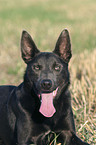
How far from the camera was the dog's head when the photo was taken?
4.09m

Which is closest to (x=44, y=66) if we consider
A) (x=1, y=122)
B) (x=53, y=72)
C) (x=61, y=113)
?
(x=53, y=72)

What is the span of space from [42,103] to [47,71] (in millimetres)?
471

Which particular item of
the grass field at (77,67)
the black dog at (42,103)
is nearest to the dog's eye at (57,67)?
the black dog at (42,103)

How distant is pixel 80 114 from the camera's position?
525 cm

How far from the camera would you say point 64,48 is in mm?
4582

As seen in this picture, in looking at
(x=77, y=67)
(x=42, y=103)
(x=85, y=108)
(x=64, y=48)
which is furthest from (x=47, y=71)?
(x=77, y=67)

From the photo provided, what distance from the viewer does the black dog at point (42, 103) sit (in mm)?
4105

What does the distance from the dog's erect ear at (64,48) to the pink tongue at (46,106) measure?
2.42 ft

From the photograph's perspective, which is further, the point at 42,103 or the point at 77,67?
the point at 77,67

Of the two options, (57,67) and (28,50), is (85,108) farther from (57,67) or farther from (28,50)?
(28,50)

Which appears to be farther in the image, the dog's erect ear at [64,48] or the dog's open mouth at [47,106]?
the dog's erect ear at [64,48]

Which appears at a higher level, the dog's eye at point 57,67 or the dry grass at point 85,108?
the dog's eye at point 57,67

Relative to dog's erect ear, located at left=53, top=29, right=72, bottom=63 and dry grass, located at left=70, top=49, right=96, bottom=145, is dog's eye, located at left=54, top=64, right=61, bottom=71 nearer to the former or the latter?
dog's erect ear, located at left=53, top=29, right=72, bottom=63

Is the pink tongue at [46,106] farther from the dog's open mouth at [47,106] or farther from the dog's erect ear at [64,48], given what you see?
the dog's erect ear at [64,48]
